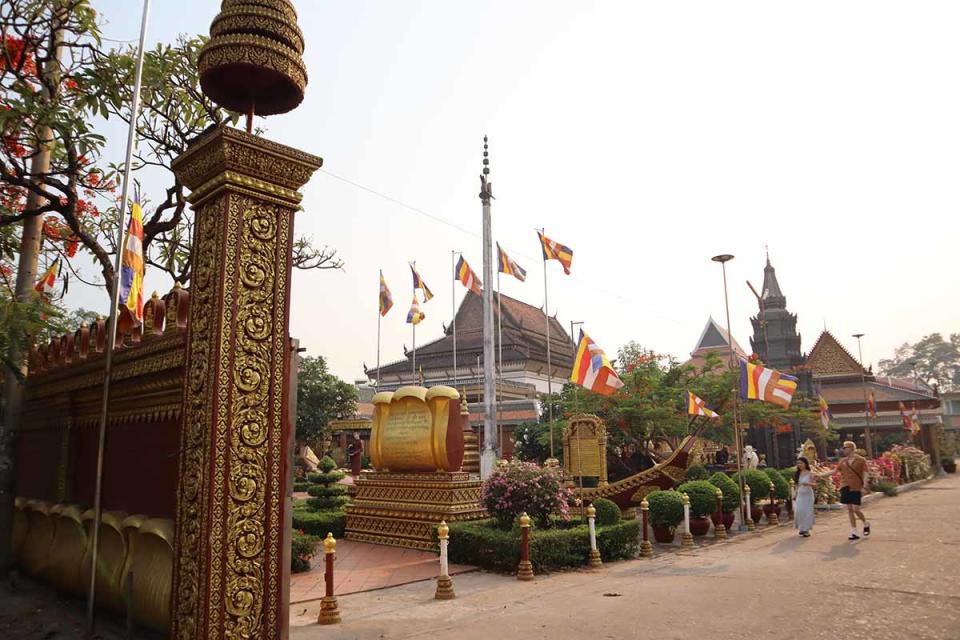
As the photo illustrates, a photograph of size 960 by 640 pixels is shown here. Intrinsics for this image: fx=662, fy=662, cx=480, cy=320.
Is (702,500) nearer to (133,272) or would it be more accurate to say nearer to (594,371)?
(594,371)

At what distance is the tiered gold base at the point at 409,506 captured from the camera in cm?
1181

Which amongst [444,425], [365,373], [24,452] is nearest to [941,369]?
[365,373]

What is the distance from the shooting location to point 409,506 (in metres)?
12.2

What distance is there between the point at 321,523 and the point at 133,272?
361 inches

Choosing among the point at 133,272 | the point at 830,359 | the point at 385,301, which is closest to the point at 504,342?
the point at 385,301

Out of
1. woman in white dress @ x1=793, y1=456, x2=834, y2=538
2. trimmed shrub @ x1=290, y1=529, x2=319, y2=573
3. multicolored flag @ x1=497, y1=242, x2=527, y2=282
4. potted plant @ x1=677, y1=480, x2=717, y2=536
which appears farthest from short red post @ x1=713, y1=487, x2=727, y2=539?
multicolored flag @ x1=497, y1=242, x2=527, y2=282

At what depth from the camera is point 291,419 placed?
424cm

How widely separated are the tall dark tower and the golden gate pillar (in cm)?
4692

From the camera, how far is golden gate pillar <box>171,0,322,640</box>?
381cm

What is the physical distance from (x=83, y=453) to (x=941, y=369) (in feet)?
359

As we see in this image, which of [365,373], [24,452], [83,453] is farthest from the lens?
[365,373]

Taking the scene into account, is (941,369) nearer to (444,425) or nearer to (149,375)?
(444,425)

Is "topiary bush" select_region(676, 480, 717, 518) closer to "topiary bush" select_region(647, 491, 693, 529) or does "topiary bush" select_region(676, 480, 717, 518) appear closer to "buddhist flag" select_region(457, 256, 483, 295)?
"topiary bush" select_region(647, 491, 693, 529)

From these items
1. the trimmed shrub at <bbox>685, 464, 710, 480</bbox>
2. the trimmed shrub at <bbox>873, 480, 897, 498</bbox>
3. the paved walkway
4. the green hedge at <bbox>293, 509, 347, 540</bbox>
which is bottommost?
the trimmed shrub at <bbox>873, 480, 897, 498</bbox>
